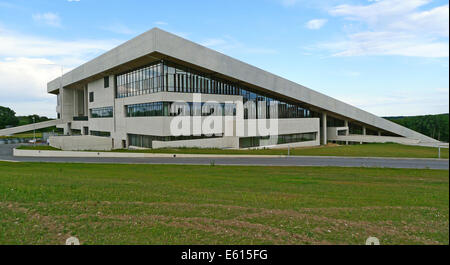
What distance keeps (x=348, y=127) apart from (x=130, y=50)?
1772 inches

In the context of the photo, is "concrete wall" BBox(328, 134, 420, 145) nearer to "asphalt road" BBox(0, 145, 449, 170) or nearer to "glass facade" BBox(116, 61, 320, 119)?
"glass facade" BBox(116, 61, 320, 119)

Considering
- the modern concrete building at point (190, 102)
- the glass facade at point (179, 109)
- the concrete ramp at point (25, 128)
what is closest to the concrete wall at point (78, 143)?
the modern concrete building at point (190, 102)

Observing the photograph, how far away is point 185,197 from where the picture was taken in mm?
9195

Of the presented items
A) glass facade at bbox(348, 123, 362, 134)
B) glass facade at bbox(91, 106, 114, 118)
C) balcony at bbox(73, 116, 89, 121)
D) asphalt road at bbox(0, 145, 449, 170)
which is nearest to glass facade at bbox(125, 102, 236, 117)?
glass facade at bbox(91, 106, 114, 118)

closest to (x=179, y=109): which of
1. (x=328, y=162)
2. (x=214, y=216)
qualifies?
(x=328, y=162)

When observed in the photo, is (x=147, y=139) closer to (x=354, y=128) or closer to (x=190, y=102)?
(x=190, y=102)

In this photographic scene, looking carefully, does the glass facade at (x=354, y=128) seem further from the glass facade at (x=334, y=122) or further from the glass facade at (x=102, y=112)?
the glass facade at (x=102, y=112)

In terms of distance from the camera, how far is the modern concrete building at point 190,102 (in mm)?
34844

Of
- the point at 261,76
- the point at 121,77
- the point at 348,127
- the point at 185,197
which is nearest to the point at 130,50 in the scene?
the point at 121,77

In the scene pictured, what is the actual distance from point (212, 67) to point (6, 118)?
9560 centimetres

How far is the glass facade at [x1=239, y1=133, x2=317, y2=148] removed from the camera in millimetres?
40000

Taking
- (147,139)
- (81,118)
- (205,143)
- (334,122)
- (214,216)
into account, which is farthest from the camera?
(81,118)

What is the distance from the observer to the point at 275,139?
4472cm

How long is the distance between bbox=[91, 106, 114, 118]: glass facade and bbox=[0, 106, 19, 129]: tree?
205 feet
